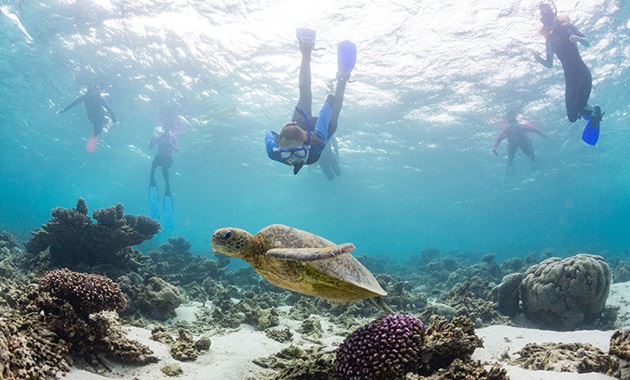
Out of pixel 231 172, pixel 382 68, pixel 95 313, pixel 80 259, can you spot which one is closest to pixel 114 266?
pixel 80 259

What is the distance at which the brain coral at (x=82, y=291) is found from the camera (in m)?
3.84

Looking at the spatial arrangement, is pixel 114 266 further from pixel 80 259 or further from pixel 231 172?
pixel 231 172

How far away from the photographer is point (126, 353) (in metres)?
4.00

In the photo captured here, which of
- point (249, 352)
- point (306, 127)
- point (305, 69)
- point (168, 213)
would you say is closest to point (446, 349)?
point (249, 352)

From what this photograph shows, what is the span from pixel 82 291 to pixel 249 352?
2570 mm

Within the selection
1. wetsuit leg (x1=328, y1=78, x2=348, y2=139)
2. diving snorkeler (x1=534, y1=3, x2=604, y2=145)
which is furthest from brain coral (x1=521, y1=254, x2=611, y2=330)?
wetsuit leg (x1=328, y1=78, x2=348, y2=139)

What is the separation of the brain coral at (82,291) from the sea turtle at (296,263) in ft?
5.28

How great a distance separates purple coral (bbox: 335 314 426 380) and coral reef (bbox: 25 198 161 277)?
20.9 feet

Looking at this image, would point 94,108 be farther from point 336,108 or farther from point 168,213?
point 336,108

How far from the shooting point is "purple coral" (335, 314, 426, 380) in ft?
10.2

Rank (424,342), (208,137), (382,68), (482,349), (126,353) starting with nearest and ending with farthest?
(424,342)
(126,353)
(482,349)
(382,68)
(208,137)

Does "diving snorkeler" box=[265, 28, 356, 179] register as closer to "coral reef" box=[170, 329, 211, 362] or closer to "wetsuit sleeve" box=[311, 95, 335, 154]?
"wetsuit sleeve" box=[311, 95, 335, 154]

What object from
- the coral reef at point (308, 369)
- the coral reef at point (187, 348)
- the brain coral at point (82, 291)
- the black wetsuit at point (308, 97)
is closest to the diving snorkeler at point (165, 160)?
the black wetsuit at point (308, 97)

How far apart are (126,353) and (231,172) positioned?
38.9 meters
